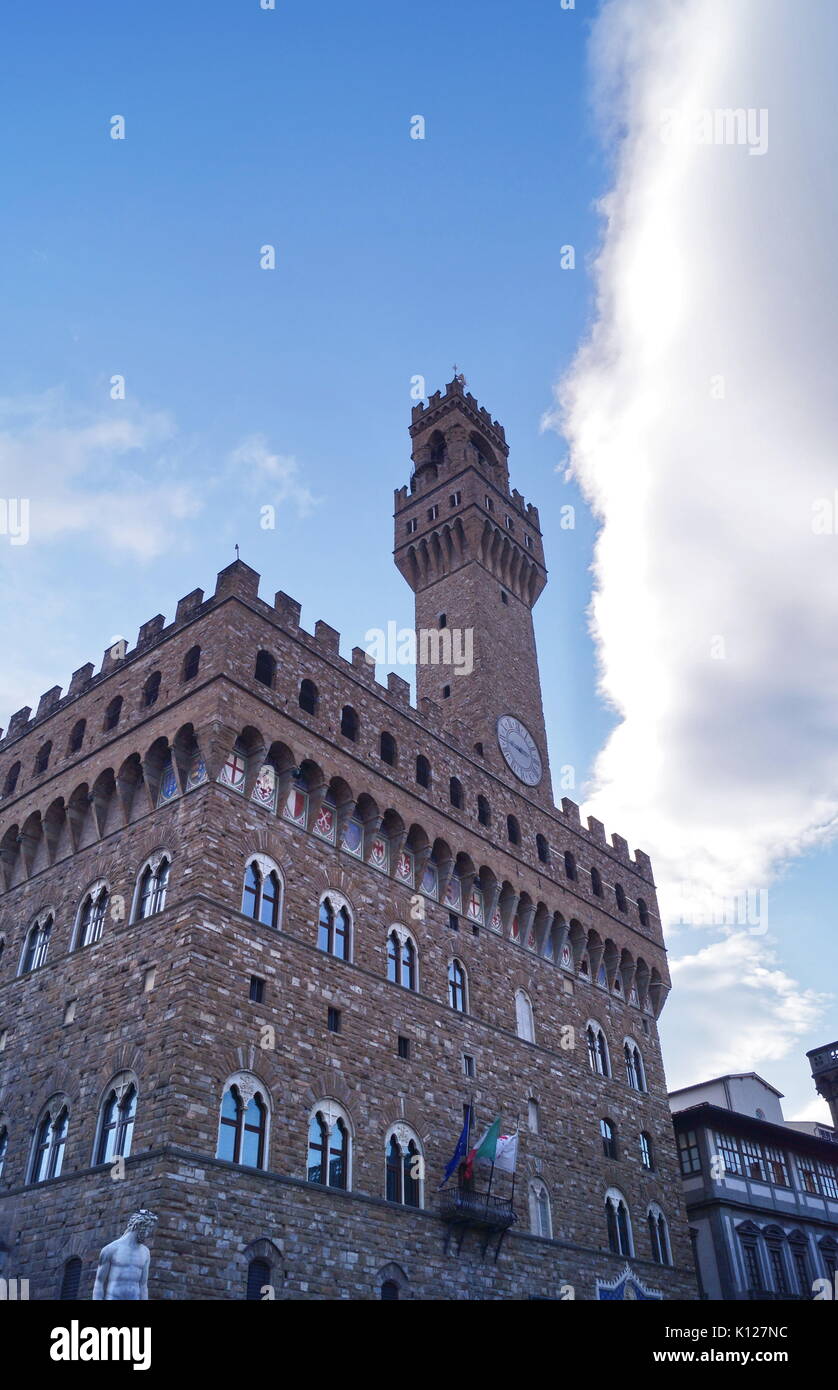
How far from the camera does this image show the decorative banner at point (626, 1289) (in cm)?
2767

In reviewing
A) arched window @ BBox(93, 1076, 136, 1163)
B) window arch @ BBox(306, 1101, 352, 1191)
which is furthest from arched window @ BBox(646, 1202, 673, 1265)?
arched window @ BBox(93, 1076, 136, 1163)

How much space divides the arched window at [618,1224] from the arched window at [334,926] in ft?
39.3

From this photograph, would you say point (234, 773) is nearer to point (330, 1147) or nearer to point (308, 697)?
point (308, 697)

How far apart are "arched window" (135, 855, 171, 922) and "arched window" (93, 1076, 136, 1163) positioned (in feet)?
11.8

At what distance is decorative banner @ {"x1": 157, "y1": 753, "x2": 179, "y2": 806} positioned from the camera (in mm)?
24250

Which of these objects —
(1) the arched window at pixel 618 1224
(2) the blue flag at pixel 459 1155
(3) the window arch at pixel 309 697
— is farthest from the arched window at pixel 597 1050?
(3) the window arch at pixel 309 697

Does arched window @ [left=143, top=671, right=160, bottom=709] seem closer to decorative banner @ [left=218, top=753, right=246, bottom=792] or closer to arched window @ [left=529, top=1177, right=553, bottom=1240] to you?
decorative banner @ [left=218, top=753, right=246, bottom=792]

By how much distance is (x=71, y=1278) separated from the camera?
19.1m

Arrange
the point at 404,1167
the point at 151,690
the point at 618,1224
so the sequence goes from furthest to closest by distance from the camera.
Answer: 1. the point at 618,1224
2. the point at 151,690
3. the point at 404,1167

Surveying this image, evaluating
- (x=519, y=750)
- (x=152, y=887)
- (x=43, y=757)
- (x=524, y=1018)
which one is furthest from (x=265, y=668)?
(x=524, y=1018)

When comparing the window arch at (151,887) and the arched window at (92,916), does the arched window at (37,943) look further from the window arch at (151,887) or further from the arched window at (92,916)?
the window arch at (151,887)

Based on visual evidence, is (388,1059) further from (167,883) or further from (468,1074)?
(167,883)

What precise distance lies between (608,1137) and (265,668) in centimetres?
1773

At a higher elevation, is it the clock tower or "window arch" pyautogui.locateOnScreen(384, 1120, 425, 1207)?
the clock tower
